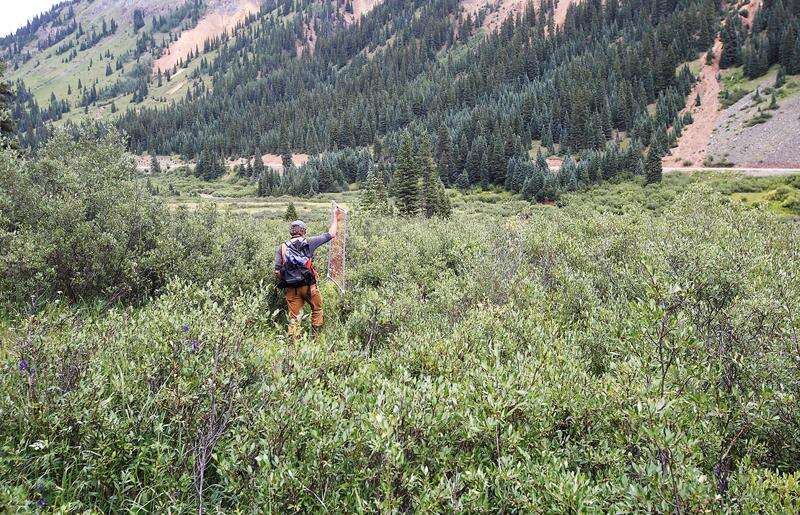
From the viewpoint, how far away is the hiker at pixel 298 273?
27.6 ft

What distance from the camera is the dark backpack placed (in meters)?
8.40

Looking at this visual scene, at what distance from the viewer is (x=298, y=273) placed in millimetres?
8453

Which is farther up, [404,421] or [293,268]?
[293,268]

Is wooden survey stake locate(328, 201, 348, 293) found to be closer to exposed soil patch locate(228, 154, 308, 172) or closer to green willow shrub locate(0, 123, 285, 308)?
green willow shrub locate(0, 123, 285, 308)

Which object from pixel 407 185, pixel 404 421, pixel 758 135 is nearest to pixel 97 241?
pixel 404 421

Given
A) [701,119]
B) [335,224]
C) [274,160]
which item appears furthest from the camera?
[274,160]

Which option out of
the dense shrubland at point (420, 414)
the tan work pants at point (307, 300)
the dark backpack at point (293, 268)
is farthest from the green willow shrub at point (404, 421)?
the tan work pants at point (307, 300)

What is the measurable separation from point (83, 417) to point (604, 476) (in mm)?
4524

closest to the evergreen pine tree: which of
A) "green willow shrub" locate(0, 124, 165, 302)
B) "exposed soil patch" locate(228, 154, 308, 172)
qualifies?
"green willow shrub" locate(0, 124, 165, 302)

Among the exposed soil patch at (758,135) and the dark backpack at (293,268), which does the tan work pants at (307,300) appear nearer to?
the dark backpack at (293,268)

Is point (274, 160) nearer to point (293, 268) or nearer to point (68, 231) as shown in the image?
point (68, 231)

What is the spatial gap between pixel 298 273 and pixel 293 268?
0.14m

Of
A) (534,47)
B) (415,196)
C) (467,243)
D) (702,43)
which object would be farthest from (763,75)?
(467,243)

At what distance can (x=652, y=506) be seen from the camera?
2.79m
